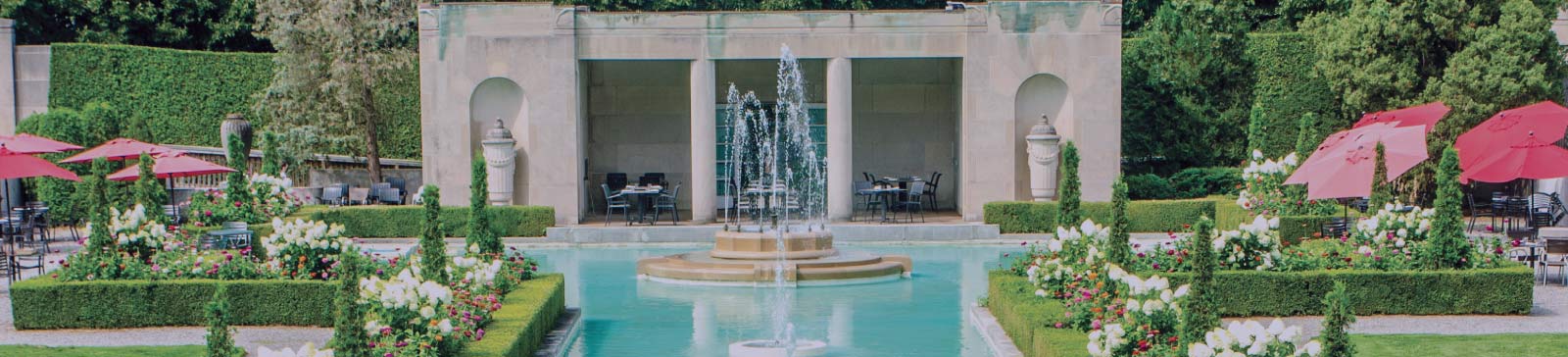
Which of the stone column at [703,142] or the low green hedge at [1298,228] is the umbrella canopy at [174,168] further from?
the low green hedge at [1298,228]

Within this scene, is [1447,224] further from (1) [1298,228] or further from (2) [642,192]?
(2) [642,192]

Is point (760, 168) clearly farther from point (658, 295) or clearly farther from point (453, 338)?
point (453, 338)

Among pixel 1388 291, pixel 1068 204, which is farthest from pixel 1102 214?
pixel 1388 291

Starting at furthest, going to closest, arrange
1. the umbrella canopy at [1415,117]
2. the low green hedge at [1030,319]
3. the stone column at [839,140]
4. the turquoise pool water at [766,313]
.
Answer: the stone column at [839,140], the umbrella canopy at [1415,117], the turquoise pool water at [766,313], the low green hedge at [1030,319]

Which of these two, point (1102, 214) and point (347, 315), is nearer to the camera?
point (347, 315)

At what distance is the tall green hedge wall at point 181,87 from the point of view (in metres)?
32.9

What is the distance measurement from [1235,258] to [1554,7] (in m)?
15.8

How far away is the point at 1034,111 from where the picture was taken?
1134 inches

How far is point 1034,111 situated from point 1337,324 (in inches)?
804

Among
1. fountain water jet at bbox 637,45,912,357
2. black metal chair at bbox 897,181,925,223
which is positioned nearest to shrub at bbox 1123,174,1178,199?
black metal chair at bbox 897,181,925,223

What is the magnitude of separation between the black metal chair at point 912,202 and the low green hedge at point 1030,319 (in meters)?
10.7

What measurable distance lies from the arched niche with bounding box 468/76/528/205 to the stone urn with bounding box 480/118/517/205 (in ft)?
1.55

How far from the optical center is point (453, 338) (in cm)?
1201

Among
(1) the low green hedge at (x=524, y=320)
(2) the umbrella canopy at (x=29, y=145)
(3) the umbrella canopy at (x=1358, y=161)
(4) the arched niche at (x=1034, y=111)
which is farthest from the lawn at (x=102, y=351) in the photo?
(4) the arched niche at (x=1034, y=111)
